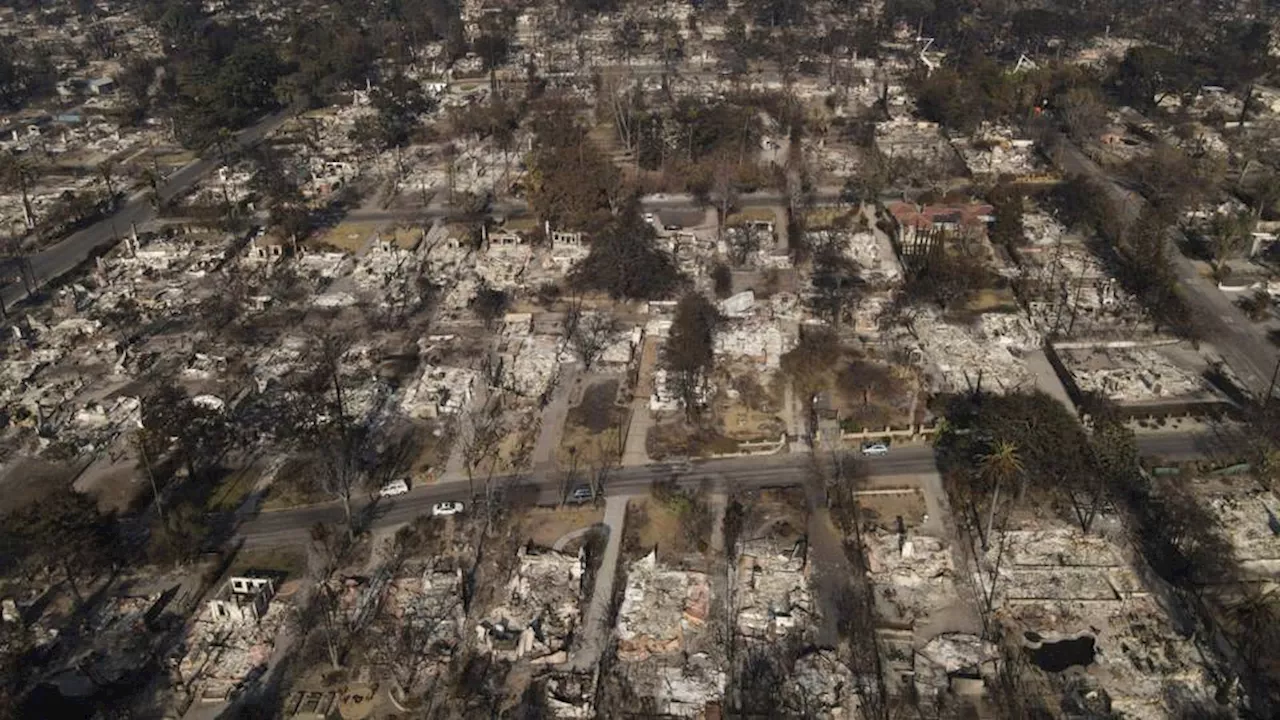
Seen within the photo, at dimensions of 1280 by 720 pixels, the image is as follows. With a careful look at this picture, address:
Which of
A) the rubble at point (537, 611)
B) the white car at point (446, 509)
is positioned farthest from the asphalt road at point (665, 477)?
the rubble at point (537, 611)

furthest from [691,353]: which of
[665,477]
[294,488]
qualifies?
[294,488]

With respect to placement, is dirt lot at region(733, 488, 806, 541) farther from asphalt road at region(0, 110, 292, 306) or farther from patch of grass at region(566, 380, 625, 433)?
asphalt road at region(0, 110, 292, 306)

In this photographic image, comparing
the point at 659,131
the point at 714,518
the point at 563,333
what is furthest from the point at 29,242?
the point at 714,518

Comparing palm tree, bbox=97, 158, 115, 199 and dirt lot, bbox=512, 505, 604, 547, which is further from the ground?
palm tree, bbox=97, 158, 115, 199

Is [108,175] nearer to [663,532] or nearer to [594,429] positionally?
[594,429]

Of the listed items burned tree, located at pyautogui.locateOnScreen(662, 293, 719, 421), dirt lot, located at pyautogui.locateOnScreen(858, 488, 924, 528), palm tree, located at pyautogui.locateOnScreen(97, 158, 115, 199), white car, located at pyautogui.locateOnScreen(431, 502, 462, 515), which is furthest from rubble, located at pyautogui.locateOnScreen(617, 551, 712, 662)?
palm tree, located at pyautogui.locateOnScreen(97, 158, 115, 199)
